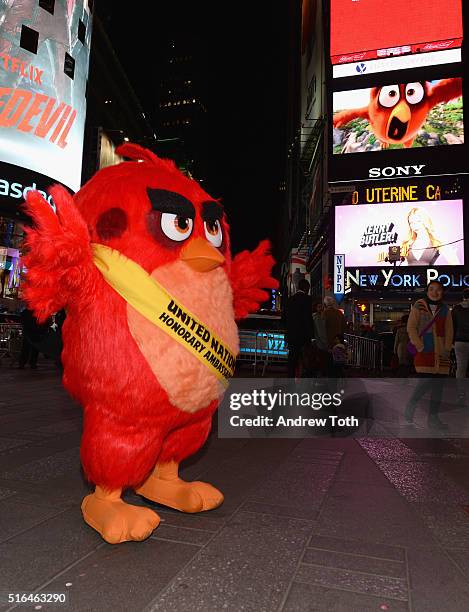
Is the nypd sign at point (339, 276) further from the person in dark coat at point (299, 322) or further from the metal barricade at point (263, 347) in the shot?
the person in dark coat at point (299, 322)

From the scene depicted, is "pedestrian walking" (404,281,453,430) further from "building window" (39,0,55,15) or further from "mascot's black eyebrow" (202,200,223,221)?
"building window" (39,0,55,15)

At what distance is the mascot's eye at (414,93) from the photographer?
2173 cm

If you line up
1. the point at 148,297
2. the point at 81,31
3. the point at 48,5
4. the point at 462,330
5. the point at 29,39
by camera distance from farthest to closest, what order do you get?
the point at 81,31 < the point at 48,5 < the point at 29,39 < the point at 462,330 < the point at 148,297

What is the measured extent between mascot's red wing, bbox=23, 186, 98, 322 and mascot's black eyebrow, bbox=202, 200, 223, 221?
1.96 feet

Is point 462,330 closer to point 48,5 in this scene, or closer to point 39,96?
point 39,96

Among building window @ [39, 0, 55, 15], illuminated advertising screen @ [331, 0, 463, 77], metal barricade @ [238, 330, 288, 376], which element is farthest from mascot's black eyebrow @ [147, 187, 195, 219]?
illuminated advertising screen @ [331, 0, 463, 77]

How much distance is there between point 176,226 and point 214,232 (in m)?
0.25

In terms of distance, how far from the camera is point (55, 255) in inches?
77.5

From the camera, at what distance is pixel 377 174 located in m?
22.0

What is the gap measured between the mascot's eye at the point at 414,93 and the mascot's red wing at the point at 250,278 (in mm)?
22735

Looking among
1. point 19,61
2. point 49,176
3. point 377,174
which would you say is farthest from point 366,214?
point 19,61

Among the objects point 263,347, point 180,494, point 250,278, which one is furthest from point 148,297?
point 263,347

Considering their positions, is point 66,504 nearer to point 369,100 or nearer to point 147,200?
point 147,200

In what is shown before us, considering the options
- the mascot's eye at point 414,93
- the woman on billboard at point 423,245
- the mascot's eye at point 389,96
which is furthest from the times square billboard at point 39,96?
the woman on billboard at point 423,245
